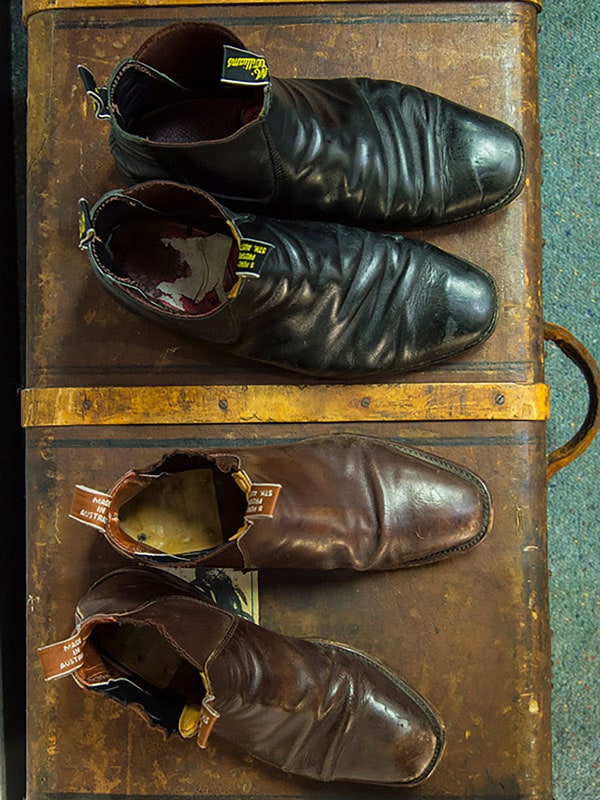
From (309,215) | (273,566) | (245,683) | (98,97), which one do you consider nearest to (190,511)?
(273,566)

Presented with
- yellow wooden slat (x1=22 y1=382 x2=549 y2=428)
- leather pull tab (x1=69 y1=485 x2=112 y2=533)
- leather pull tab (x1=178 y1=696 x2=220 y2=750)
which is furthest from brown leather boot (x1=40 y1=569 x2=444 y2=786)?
yellow wooden slat (x1=22 y1=382 x2=549 y2=428)

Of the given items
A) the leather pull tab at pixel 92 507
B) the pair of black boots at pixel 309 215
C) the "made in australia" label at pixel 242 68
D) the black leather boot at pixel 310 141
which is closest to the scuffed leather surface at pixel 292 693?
the leather pull tab at pixel 92 507

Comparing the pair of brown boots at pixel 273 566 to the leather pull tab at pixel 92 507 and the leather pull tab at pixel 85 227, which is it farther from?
the leather pull tab at pixel 85 227

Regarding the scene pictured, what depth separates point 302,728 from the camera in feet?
3.43

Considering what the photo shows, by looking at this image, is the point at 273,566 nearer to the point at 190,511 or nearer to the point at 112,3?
the point at 190,511

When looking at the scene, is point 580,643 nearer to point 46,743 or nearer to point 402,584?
point 402,584

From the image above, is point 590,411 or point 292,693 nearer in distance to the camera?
point 292,693

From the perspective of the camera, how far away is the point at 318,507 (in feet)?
3.44

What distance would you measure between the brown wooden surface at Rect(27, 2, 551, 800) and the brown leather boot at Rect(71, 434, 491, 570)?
0.04 meters

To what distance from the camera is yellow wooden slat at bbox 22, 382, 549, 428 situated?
44.5 inches

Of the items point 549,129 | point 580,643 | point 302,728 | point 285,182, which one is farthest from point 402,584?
point 549,129

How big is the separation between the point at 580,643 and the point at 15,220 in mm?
1316

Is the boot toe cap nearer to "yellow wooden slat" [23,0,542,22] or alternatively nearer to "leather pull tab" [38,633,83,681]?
"yellow wooden slat" [23,0,542,22]

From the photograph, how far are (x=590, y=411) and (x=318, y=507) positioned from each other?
0.50m
